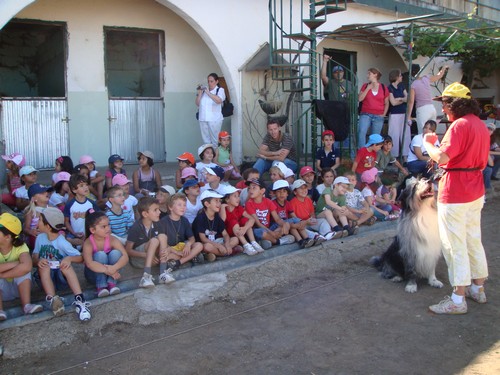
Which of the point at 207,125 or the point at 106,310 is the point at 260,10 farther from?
the point at 106,310

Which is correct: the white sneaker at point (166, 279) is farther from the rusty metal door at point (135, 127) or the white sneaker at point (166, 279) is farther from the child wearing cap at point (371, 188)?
the rusty metal door at point (135, 127)

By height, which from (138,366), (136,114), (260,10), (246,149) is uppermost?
(260,10)

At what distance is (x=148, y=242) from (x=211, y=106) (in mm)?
4650

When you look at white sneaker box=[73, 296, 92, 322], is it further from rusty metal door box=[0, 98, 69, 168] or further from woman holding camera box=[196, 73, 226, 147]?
woman holding camera box=[196, 73, 226, 147]

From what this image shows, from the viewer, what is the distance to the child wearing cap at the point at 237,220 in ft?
20.5

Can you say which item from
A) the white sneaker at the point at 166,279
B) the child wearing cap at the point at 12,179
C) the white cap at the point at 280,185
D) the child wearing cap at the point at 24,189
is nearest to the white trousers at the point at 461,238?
the white cap at the point at 280,185

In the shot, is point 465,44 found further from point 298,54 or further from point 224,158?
point 224,158

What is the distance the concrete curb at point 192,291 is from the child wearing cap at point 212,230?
137mm

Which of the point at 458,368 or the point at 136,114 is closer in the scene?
the point at 458,368

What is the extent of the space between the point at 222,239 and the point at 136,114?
4.80 metres

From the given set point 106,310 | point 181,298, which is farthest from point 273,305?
point 106,310

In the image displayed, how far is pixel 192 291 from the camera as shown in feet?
17.5

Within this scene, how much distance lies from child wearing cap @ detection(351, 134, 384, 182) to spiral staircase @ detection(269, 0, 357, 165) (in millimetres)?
729

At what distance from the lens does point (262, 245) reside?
646cm
